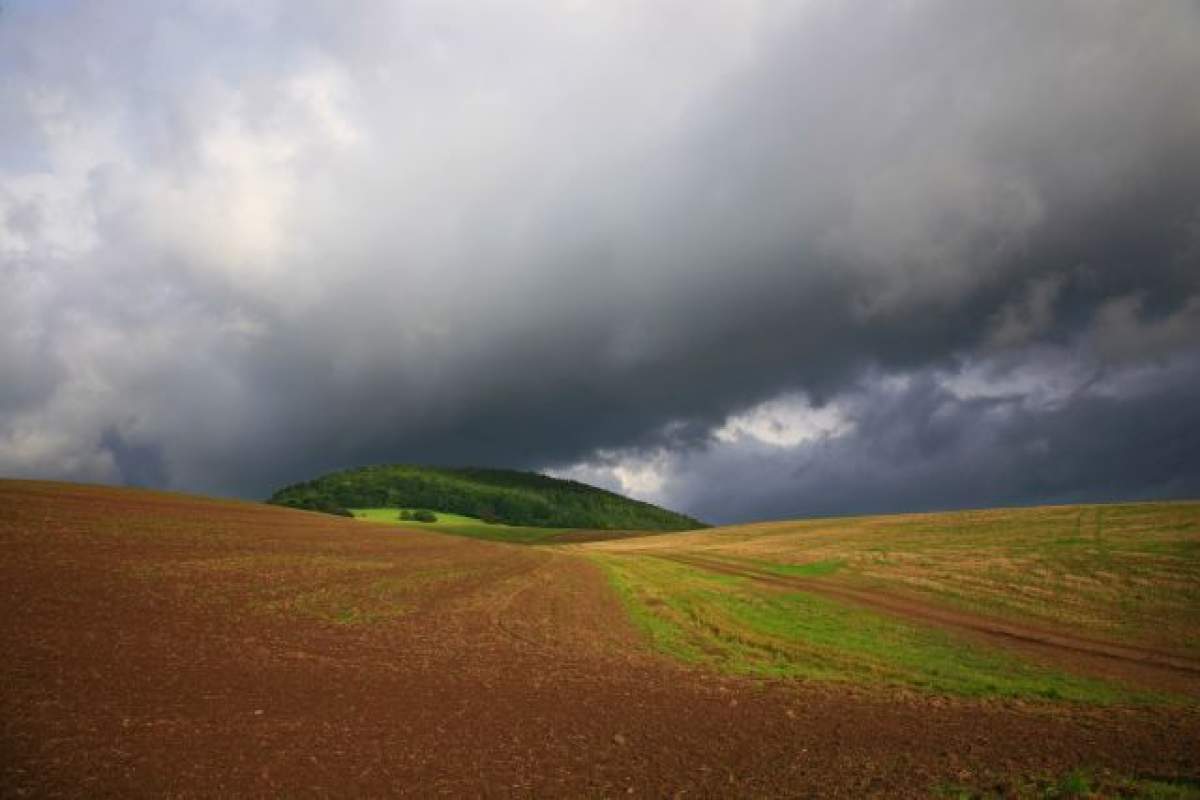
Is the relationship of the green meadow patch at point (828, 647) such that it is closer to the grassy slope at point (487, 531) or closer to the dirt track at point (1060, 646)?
the dirt track at point (1060, 646)

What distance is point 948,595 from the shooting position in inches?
1631

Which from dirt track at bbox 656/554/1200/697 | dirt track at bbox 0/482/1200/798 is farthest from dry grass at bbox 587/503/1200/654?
dirt track at bbox 0/482/1200/798

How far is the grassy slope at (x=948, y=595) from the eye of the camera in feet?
80.4

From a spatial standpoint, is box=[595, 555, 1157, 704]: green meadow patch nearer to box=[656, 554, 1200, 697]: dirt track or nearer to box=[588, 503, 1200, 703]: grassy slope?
box=[588, 503, 1200, 703]: grassy slope

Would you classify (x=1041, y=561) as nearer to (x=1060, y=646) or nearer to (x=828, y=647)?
(x=1060, y=646)

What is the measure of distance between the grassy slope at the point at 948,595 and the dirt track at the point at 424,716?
3.57 metres

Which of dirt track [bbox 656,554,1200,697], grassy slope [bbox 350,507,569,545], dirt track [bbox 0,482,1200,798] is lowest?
dirt track [bbox 656,554,1200,697]

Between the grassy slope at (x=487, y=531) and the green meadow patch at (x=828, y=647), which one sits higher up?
the grassy slope at (x=487, y=531)

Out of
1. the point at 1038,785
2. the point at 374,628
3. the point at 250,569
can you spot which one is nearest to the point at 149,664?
the point at 374,628

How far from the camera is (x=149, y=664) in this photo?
1878 cm

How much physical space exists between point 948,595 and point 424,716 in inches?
1481

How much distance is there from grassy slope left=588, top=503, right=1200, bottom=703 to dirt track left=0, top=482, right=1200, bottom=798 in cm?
357

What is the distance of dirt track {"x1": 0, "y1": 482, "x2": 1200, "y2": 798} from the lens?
41.9 feet

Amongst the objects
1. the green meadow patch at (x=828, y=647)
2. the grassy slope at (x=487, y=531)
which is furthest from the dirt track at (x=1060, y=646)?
the grassy slope at (x=487, y=531)
